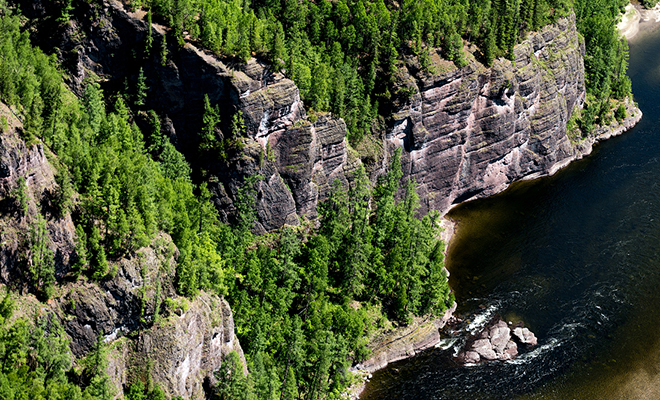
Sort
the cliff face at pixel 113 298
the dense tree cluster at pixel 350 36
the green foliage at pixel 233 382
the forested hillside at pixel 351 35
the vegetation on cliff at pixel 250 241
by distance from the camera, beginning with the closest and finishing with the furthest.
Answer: the cliff face at pixel 113 298 → the vegetation on cliff at pixel 250 241 → the green foliage at pixel 233 382 → the forested hillside at pixel 351 35 → the dense tree cluster at pixel 350 36

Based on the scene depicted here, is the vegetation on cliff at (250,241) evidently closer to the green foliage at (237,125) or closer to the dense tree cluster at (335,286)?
the dense tree cluster at (335,286)

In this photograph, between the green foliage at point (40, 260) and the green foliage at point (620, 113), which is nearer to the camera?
the green foliage at point (40, 260)

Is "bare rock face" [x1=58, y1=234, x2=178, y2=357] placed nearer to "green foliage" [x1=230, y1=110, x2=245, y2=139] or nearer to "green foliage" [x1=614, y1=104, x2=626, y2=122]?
"green foliage" [x1=230, y1=110, x2=245, y2=139]

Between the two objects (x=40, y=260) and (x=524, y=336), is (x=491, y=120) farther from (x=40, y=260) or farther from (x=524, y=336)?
(x=40, y=260)

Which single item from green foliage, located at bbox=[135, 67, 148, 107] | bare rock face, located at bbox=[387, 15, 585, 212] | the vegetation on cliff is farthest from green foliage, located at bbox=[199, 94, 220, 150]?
bare rock face, located at bbox=[387, 15, 585, 212]

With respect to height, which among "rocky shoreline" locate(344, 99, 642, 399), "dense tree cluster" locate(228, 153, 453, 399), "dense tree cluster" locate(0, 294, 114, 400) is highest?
"dense tree cluster" locate(0, 294, 114, 400)

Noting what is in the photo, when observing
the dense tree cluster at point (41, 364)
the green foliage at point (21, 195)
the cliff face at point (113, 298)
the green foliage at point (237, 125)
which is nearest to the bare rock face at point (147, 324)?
the cliff face at point (113, 298)
